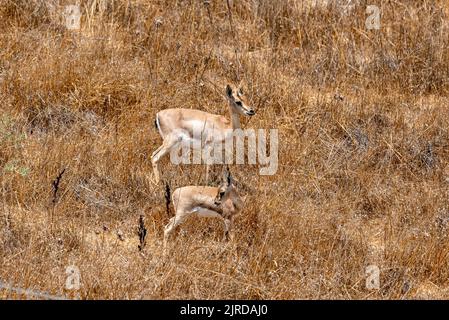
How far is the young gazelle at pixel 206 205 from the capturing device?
23.5 feet

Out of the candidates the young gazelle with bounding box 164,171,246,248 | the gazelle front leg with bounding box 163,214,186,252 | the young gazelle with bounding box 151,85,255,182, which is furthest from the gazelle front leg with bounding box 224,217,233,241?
the young gazelle with bounding box 151,85,255,182

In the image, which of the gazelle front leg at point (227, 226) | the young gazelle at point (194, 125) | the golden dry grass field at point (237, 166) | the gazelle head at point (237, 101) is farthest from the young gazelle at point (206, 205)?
the gazelle head at point (237, 101)

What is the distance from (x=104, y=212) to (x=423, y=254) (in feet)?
7.42

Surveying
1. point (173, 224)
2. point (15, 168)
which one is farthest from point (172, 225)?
point (15, 168)

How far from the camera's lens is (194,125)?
8.23 m

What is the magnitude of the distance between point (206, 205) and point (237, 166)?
125 centimetres

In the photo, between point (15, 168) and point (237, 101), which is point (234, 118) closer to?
point (237, 101)

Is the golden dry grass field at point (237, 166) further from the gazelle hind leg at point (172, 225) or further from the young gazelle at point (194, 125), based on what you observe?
the young gazelle at point (194, 125)

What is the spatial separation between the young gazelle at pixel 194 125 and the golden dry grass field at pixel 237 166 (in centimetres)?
21

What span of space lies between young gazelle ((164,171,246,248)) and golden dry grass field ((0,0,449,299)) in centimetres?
16

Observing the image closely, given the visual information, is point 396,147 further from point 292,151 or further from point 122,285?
point 122,285

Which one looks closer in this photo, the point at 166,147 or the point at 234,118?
the point at 166,147

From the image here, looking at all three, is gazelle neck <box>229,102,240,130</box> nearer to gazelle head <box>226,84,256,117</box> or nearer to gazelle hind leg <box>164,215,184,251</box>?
gazelle head <box>226,84,256,117</box>

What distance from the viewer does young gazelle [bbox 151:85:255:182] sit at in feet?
27.0
